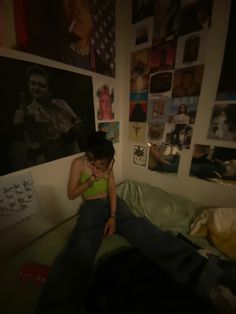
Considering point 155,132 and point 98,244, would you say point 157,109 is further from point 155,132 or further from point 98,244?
point 98,244

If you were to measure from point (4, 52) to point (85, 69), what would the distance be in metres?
0.41

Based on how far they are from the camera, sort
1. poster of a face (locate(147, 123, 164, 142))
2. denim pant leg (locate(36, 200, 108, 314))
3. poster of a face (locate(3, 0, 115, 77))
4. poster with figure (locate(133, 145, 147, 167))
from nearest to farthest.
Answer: denim pant leg (locate(36, 200, 108, 314)), poster of a face (locate(3, 0, 115, 77)), poster of a face (locate(147, 123, 164, 142)), poster with figure (locate(133, 145, 147, 167))

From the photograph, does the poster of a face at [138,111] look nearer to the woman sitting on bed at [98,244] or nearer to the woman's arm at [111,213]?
the woman sitting on bed at [98,244]

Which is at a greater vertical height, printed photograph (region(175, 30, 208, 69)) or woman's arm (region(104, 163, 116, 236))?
printed photograph (region(175, 30, 208, 69))

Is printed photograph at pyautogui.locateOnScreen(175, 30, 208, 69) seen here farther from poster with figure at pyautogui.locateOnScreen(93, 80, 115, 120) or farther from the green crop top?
the green crop top

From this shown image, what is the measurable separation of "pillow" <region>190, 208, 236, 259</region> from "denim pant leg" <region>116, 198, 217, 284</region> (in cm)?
20

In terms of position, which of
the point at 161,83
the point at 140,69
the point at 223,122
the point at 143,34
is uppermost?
the point at 143,34

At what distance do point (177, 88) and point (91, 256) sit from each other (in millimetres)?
1080

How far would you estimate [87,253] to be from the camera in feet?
2.46

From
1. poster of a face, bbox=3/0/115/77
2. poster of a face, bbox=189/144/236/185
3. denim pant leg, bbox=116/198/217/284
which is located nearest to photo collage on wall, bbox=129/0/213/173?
poster of a face, bbox=189/144/236/185

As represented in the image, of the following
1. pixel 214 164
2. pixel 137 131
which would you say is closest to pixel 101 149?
pixel 137 131

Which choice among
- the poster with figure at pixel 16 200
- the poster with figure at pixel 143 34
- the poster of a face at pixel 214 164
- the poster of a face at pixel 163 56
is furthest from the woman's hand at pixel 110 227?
the poster with figure at pixel 143 34

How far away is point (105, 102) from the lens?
1135 millimetres

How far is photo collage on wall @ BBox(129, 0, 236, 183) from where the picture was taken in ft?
2.93
